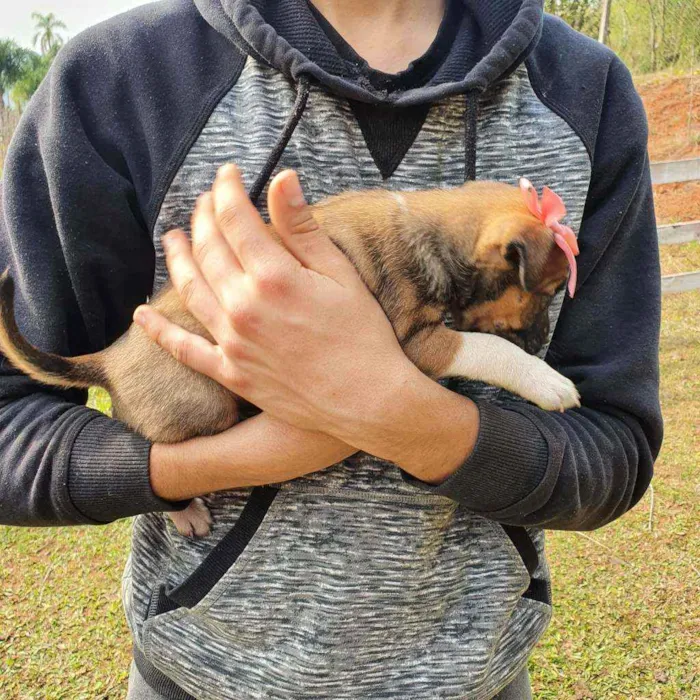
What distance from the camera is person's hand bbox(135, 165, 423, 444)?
1.42 meters

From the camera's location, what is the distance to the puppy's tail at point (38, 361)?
5.29ft

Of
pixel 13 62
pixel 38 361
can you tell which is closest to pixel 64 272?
pixel 38 361

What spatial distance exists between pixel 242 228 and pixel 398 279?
62 cm

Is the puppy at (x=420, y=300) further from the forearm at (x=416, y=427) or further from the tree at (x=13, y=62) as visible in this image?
the tree at (x=13, y=62)

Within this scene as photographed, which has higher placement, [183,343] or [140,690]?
[183,343]

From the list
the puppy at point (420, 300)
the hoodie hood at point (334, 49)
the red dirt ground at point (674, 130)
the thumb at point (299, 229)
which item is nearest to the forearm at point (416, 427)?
the thumb at point (299, 229)

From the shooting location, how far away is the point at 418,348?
6.33 feet

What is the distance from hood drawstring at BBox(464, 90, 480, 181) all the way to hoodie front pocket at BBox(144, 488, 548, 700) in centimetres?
81

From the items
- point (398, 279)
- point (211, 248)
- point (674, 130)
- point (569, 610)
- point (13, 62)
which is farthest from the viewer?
point (13, 62)

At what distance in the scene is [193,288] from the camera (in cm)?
154

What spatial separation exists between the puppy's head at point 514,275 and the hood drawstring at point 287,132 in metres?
0.60

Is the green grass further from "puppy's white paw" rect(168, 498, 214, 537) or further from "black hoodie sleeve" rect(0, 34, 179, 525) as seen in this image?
"black hoodie sleeve" rect(0, 34, 179, 525)

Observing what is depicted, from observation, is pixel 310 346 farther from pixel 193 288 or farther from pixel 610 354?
pixel 610 354

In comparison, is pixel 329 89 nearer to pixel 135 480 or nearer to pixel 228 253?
pixel 228 253
